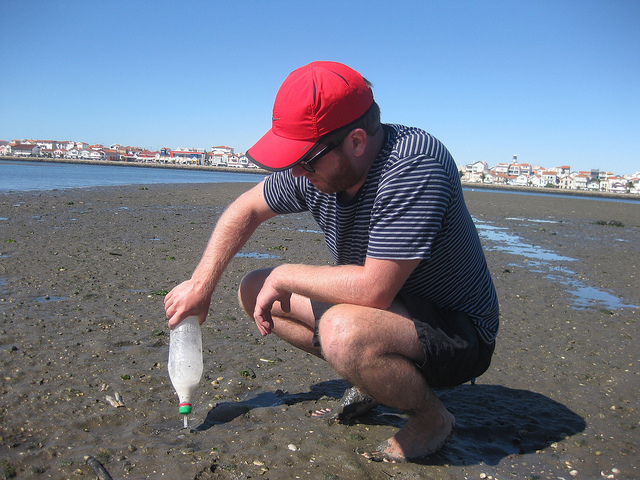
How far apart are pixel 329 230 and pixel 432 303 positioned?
23.8 inches

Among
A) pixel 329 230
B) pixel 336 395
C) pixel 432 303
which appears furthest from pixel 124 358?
pixel 432 303

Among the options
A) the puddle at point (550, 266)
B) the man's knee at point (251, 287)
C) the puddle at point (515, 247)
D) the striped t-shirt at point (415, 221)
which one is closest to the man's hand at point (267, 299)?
the man's knee at point (251, 287)

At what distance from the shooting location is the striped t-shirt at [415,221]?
6.59 feet

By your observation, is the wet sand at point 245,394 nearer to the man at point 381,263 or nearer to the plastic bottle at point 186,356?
the plastic bottle at point 186,356

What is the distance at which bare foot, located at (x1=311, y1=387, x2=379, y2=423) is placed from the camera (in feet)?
8.63

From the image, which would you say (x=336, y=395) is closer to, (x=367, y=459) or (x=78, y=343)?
(x=367, y=459)

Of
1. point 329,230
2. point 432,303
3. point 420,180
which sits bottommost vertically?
point 432,303

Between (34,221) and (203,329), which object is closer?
(203,329)

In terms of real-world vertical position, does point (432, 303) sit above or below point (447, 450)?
above

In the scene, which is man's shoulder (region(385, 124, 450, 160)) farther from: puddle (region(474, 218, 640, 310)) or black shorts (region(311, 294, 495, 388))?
puddle (region(474, 218, 640, 310))

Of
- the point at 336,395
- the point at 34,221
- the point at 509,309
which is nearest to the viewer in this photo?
the point at 336,395

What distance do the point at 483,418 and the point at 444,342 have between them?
902mm

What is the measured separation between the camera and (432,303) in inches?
92.8

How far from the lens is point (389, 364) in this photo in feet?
7.06
